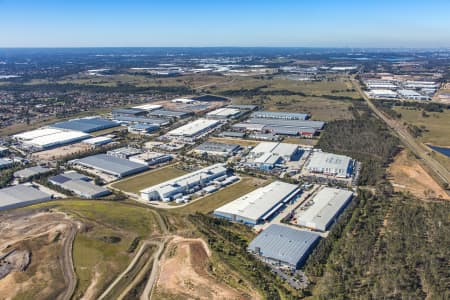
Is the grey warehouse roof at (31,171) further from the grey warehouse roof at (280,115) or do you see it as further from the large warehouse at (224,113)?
the grey warehouse roof at (280,115)

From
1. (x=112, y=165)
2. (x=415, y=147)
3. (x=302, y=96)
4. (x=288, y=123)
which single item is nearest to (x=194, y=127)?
(x=288, y=123)

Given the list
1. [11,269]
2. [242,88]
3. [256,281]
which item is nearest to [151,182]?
[11,269]

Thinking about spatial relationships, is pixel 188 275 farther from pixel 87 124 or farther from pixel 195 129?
pixel 87 124

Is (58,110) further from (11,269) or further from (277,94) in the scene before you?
(11,269)

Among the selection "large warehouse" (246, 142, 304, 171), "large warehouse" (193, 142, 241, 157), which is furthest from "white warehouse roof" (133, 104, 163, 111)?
"large warehouse" (246, 142, 304, 171)

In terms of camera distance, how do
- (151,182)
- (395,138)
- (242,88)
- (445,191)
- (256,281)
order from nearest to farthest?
(256,281)
(445,191)
(151,182)
(395,138)
(242,88)
